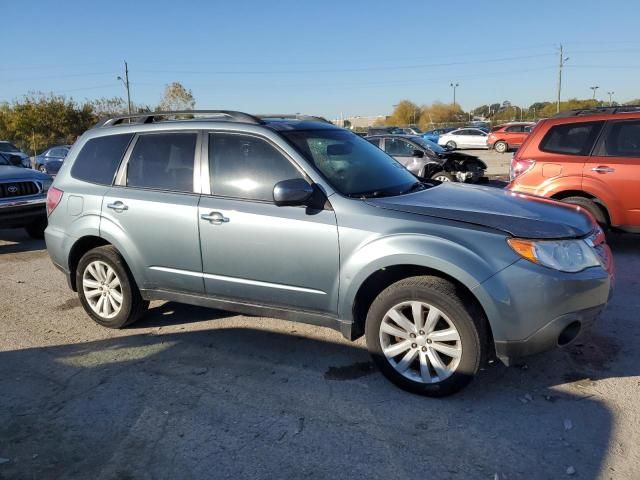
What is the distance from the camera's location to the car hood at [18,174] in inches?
344

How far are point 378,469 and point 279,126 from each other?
2.63 m

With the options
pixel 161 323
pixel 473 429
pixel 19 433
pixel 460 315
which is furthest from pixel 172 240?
pixel 473 429

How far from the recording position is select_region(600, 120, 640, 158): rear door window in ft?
22.1

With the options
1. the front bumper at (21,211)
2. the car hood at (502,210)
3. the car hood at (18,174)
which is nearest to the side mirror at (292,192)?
the car hood at (502,210)

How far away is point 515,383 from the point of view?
375 cm

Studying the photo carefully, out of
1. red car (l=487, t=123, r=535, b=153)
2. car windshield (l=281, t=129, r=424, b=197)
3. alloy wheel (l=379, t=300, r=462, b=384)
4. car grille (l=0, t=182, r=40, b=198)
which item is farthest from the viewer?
red car (l=487, t=123, r=535, b=153)

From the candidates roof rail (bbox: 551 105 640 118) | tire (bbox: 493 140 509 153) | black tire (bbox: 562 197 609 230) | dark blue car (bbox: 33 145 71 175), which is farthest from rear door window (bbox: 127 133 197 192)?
tire (bbox: 493 140 509 153)

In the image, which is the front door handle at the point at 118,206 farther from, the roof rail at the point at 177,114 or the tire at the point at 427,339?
the tire at the point at 427,339

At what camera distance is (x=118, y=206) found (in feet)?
15.3

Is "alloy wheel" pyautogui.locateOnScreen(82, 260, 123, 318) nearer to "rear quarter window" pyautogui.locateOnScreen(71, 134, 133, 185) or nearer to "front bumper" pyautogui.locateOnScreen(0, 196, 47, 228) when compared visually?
"rear quarter window" pyautogui.locateOnScreen(71, 134, 133, 185)

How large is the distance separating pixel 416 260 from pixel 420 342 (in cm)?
55

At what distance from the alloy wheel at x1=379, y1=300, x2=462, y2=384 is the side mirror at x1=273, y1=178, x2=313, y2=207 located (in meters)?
0.97

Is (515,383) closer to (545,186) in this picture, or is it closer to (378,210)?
(378,210)

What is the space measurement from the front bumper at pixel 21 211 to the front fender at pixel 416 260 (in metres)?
6.82
